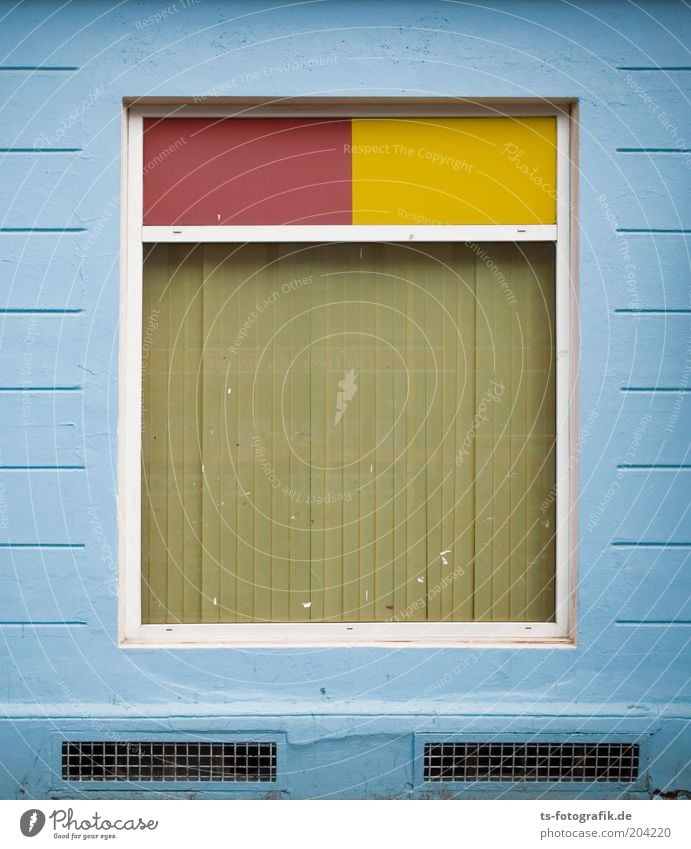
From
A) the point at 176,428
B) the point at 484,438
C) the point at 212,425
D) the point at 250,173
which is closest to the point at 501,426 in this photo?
the point at 484,438

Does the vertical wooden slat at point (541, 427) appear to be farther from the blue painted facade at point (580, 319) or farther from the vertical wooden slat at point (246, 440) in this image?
the vertical wooden slat at point (246, 440)

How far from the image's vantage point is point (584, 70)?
447 centimetres

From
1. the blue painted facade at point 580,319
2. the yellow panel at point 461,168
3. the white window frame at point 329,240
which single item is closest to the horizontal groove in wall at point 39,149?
the blue painted facade at point 580,319

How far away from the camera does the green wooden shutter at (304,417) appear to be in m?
4.61

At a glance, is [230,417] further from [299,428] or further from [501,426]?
[501,426]

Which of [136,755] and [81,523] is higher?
[81,523]

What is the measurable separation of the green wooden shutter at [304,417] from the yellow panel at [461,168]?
0.57 feet

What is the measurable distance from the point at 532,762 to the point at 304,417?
1814 mm

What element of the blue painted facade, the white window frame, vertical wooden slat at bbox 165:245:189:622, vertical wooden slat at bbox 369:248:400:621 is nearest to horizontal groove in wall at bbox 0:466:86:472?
the blue painted facade

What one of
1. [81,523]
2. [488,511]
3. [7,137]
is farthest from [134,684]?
[7,137]

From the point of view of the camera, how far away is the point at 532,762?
4.43 m

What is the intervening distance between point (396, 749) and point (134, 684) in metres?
1.17

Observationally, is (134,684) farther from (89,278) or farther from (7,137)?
(7,137)

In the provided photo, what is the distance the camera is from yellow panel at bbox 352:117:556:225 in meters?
4.57
